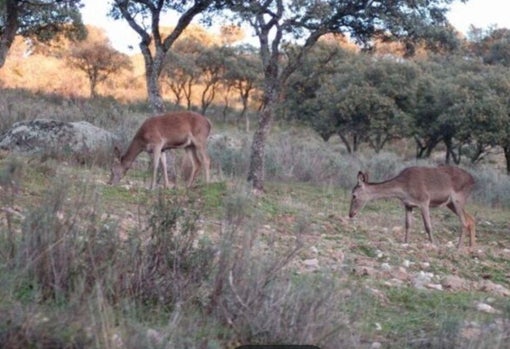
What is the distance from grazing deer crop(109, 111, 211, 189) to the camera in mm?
16984

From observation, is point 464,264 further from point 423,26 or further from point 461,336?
point 423,26

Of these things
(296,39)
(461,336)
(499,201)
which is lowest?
(499,201)

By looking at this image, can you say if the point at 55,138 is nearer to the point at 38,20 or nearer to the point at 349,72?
the point at 38,20

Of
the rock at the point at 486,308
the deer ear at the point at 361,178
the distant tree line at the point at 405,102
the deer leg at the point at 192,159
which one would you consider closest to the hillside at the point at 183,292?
the rock at the point at 486,308

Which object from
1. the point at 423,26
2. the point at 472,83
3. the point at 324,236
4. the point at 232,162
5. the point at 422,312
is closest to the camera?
the point at 422,312

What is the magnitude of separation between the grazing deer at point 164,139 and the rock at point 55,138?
2087 mm

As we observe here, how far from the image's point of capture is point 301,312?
508 centimetres

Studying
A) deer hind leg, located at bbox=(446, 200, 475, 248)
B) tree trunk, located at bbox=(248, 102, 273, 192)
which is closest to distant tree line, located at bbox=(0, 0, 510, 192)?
tree trunk, located at bbox=(248, 102, 273, 192)

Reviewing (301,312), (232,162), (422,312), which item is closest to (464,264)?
(422,312)

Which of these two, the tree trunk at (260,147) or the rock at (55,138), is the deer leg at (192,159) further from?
→ the rock at (55,138)

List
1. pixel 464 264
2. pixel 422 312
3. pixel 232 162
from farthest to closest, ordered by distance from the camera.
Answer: pixel 232 162 → pixel 464 264 → pixel 422 312

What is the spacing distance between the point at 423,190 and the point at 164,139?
615 cm

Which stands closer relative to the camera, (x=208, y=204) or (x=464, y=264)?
(x=464, y=264)

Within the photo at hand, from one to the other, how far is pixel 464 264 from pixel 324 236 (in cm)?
231
